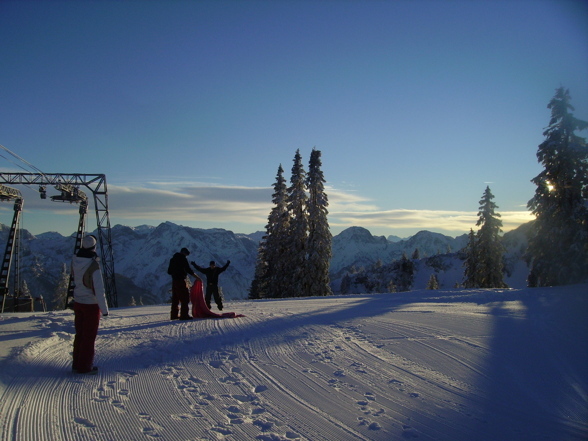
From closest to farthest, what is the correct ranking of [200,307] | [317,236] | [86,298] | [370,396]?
1. [370,396]
2. [86,298]
3. [200,307]
4. [317,236]

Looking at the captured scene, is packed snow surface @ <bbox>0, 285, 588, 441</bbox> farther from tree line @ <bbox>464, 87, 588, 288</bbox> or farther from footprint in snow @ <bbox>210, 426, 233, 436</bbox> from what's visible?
tree line @ <bbox>464, 87, 588, 288</bbox>

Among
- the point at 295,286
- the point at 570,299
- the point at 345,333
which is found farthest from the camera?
the point at 295,286

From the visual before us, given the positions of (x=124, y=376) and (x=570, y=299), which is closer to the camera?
(x=124, y=376)

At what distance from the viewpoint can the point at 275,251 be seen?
120ft

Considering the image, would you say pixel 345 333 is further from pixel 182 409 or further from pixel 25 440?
pixel 25 440

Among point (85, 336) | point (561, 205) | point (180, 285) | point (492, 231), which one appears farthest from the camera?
point (492, 231)

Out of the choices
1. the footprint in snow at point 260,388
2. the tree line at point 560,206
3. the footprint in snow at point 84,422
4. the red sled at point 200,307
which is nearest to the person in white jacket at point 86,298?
the footprint in snow at point 84,422

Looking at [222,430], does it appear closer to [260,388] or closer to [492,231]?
[260,388]

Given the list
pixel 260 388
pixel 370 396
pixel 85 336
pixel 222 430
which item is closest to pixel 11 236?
pixel 85 336

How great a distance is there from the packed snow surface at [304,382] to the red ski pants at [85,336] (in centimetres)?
20

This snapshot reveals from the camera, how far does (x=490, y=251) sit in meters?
35.1

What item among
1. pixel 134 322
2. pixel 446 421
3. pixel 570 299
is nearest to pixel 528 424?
pixel 446 421

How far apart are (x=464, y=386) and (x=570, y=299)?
8864 millimetres

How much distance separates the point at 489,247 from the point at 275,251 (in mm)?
19750
